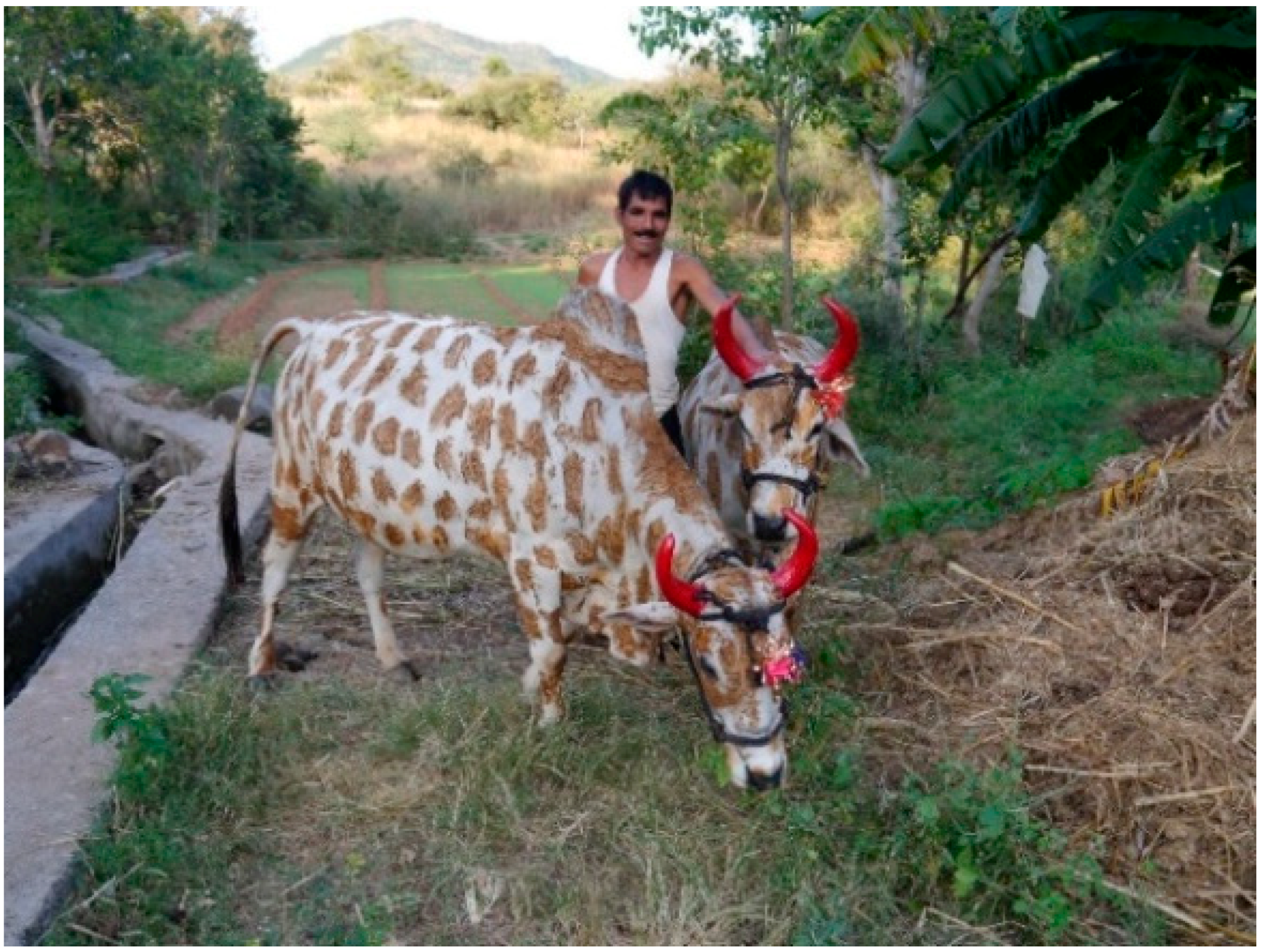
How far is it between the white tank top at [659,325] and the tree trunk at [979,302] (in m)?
7.38

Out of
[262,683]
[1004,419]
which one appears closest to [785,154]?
[1004,419]

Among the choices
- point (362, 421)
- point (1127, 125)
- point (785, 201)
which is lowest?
point (362, 421)

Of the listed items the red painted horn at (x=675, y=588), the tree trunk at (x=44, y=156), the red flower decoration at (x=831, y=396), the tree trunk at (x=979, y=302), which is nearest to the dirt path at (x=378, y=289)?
the tree trunk at (x=44, y=156)

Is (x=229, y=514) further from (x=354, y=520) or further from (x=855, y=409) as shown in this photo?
(x=855, y=409)

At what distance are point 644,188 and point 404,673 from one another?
2.26 m

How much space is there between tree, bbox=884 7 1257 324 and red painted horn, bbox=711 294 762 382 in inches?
88.0

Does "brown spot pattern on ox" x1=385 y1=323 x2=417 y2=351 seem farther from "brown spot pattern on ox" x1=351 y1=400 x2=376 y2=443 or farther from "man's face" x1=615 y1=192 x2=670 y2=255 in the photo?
"man's face" x1=615 y1=192 x2=670 y2=255

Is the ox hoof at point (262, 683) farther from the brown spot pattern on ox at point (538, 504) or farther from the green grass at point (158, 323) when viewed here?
the green grass at point (158, 323)

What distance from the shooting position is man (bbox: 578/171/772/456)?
171 inches

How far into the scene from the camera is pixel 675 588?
3.28 metres

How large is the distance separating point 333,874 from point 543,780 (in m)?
0.76

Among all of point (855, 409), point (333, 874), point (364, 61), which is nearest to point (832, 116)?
point (855, 409)

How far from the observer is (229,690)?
4535 mm

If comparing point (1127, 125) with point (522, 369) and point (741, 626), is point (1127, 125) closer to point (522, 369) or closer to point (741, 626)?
point (522, 369)
